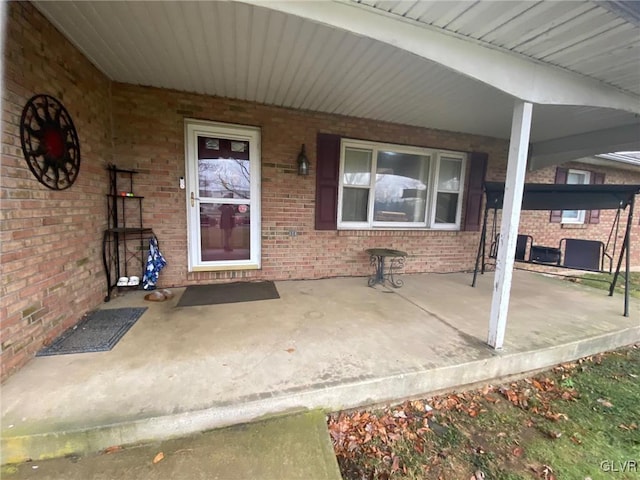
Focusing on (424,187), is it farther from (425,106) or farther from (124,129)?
(124,129)

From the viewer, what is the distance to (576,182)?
6.27 m

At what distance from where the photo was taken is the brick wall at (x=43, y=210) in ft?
5.71

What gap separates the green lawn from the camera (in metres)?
1.53

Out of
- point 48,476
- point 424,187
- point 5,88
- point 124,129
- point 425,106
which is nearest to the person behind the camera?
point 48,476

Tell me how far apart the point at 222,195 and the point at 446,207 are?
390 cm

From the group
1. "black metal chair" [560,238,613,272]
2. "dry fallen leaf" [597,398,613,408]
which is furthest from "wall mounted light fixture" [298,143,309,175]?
"black metal chair" [560,238,613,272]

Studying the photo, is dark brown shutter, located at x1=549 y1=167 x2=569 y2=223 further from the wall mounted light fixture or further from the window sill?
the wall mounted light fixture

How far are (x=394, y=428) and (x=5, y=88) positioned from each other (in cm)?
336

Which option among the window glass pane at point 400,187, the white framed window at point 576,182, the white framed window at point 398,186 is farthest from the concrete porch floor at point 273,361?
the white framed window at point 576,182

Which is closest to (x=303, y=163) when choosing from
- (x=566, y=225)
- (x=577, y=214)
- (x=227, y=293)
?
(x=227, y=293)

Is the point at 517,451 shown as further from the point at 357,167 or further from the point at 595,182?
the point at 595,182

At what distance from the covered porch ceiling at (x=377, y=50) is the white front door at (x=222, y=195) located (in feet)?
1.77

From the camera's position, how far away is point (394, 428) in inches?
70.4

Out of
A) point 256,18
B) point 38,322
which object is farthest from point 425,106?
point 38,322
